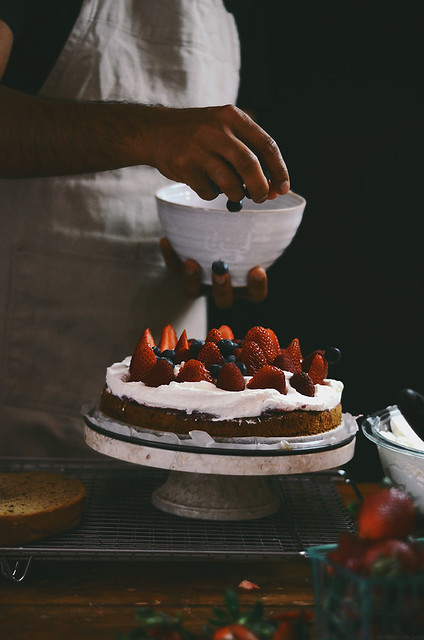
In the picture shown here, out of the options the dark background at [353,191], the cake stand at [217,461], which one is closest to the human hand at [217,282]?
the cake stand at [217,461]

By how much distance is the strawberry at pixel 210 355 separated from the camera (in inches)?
58.7

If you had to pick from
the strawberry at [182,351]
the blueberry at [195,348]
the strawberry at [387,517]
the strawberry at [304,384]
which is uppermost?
the strawberry at [387,517]

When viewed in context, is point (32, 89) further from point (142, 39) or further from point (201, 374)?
point (201, 374)

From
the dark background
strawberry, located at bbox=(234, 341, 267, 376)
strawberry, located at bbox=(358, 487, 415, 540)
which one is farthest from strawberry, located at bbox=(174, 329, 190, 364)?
the dark background

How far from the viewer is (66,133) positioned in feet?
5.13

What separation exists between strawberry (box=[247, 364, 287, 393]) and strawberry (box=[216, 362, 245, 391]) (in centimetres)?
3

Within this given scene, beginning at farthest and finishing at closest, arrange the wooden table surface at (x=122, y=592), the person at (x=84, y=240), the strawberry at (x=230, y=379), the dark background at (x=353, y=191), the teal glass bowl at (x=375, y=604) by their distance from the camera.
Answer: the dark background at (x=353, y=191) < the person at (x=84, y=240) < the strawberry at (x=230, y=379) < the wooden table surface at (x=122, y=592) < the teal glass bowl at (x=375, y=604)

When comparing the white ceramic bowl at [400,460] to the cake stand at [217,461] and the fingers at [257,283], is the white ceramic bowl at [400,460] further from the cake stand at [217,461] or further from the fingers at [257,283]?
the fingers at [257,283]

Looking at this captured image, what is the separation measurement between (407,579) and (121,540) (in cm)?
58

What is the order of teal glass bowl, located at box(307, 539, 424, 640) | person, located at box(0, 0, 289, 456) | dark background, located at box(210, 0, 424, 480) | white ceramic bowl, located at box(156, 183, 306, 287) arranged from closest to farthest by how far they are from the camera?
teal glass bowl, located at box(307, 539, 424, 640), white ceramic bowl, located at box(156, 183, 306, 287), person, located at box(0, 0, 289, 456), dark background, located at box(210, 0, 424, 480)

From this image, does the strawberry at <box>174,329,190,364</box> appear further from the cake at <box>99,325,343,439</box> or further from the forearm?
the forearm

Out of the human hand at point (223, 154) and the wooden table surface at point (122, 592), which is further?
the human hand at point (223, 154)

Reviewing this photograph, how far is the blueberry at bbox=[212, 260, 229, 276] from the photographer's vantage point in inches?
63.0

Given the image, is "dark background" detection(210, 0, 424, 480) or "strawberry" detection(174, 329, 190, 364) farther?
"dark background" detection(210, 0, 424, 480)
